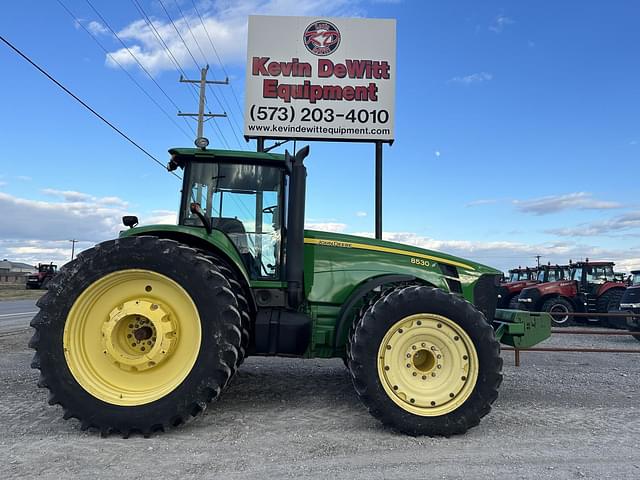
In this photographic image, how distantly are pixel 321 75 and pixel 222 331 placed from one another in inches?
291

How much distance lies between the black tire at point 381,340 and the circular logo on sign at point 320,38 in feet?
24.5

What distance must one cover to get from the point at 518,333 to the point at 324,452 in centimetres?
237

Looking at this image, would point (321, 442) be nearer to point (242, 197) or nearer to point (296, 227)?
point (296, 227)

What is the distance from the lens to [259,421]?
3781 mm

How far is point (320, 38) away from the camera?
973 cm

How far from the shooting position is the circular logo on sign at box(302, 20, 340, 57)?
9.70 meters

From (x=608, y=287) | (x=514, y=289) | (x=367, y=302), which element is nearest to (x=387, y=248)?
(x=367, y=302)

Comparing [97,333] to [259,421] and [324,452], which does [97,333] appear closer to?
[259,421]

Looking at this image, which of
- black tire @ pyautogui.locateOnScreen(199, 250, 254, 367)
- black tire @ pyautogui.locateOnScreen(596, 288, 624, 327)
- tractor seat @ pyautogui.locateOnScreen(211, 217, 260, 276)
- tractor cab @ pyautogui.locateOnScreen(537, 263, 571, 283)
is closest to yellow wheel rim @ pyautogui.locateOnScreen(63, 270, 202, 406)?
black tire @ pyautogui.locateOnScreen(199, 250, 254, 367)

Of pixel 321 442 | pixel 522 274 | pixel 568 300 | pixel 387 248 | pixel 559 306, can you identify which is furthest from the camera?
pixel 522 274

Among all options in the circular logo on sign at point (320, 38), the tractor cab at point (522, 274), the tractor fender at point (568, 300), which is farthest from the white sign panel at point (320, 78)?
the tractor cab at point (522, 274)

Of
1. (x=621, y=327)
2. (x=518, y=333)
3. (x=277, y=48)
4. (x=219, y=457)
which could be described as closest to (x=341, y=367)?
(x=518, y=333)

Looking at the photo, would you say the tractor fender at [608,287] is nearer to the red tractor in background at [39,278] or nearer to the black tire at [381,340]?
the black tire at [381,340]

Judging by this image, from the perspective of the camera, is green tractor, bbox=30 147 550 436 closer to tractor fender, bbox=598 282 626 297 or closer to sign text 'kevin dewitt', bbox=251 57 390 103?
sign text 'kevin dewitt', bbox=251 57 390 103
